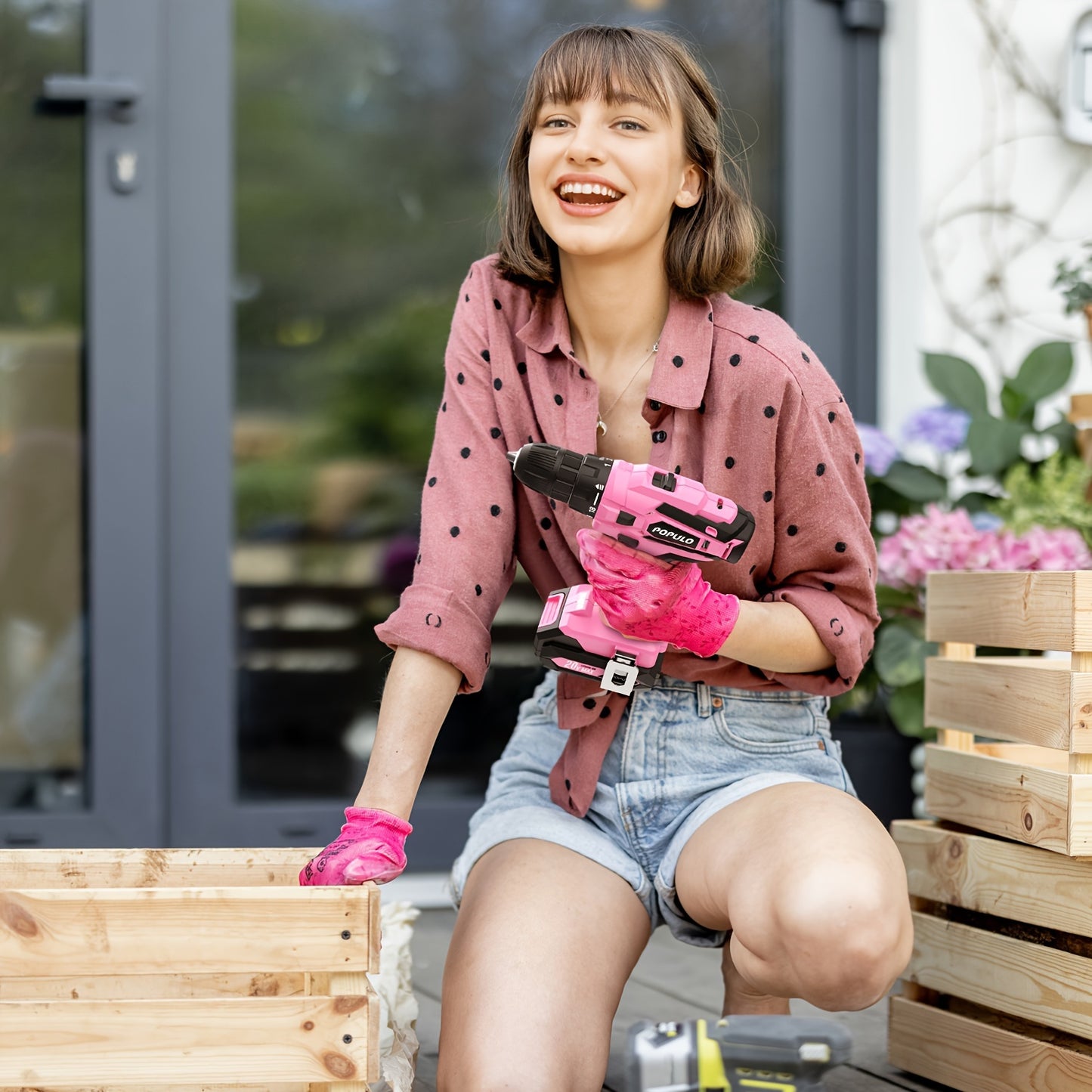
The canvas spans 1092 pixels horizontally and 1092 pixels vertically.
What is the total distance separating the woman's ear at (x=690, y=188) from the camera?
5.49 ft

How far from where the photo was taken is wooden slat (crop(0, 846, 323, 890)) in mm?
1425

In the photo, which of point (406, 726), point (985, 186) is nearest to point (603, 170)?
point (406, 726)

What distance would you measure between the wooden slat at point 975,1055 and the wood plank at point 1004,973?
3 centimetres

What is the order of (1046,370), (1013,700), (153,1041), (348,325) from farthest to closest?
(348,325)
(1046,370)
(1013,700)
(153,1041)

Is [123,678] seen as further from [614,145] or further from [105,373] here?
[614,145]

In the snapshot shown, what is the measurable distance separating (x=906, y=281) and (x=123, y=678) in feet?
5.89

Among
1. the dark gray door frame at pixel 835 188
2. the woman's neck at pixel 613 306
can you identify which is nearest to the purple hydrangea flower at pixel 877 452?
the dark gray door frame at pixel 835 188

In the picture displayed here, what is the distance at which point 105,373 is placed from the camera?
2.60 metres

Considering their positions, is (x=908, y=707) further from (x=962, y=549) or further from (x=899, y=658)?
(x=962, y=549)

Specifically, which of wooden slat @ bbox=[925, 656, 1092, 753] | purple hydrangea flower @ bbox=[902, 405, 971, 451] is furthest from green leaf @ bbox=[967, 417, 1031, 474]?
wooden slat @ bbox=[925, 656, 1092, 753]

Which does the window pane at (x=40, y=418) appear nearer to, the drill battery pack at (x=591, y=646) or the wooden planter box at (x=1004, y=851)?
the drill battery pack at (x=591, y=646)

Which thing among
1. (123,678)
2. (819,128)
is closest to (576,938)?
(123,678)

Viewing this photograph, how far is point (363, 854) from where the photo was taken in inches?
52.9

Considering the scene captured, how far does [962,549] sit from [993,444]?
305 mm
